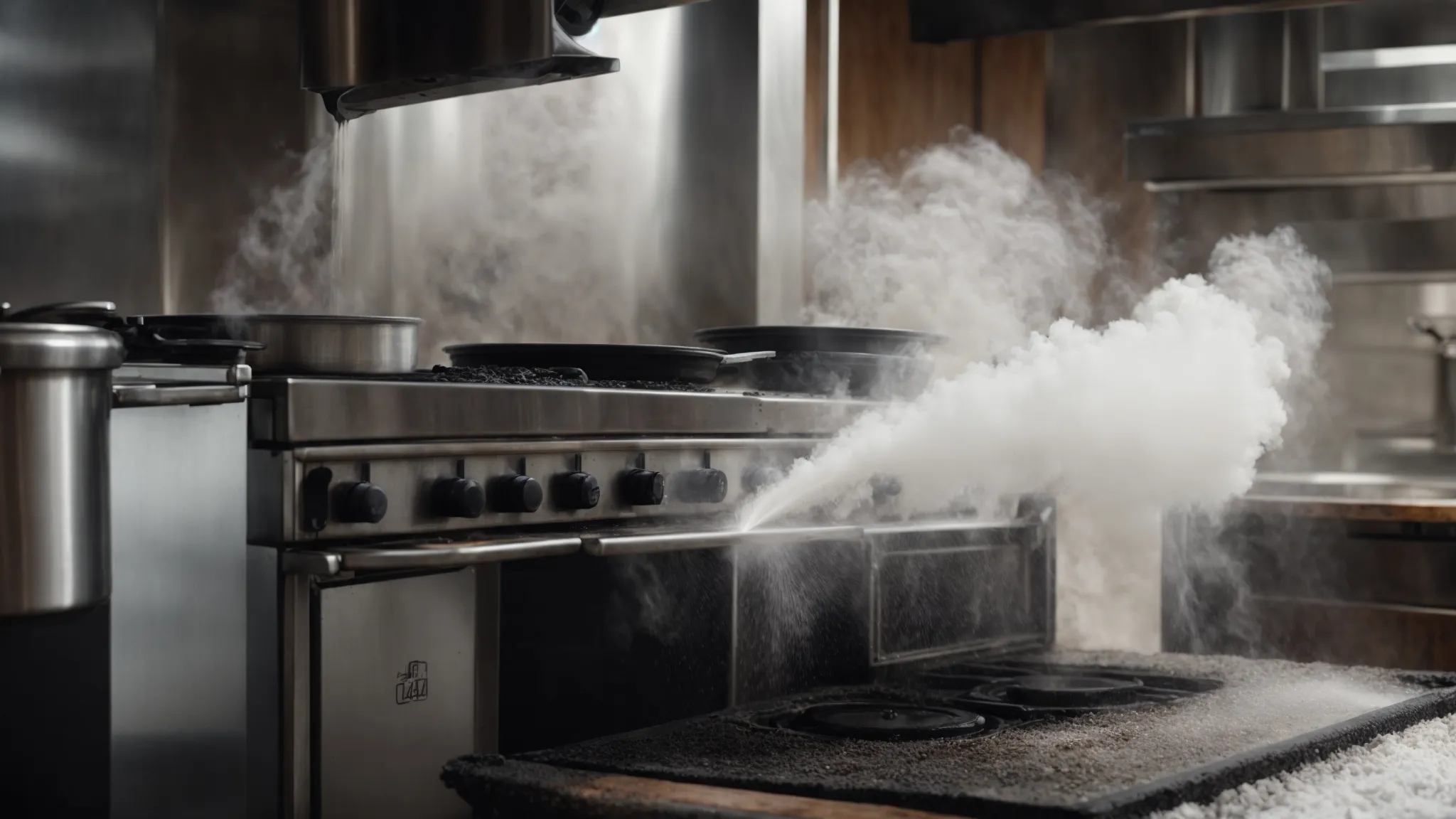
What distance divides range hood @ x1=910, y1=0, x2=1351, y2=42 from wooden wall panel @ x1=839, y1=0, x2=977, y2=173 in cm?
161

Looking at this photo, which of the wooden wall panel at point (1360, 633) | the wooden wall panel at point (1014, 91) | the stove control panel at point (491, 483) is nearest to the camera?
the stove control panel at point (491, 483)

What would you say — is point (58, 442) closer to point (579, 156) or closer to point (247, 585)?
point (247, 585)

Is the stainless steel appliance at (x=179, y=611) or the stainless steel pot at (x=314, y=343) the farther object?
the stainless steel pot at (x=314, y=343)

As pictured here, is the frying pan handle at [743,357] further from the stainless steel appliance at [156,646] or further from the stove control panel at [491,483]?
the stainless steel appliance at [156,646]

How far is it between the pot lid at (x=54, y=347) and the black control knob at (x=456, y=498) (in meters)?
0.46

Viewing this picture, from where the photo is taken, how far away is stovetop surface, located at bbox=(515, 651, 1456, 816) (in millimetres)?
1588

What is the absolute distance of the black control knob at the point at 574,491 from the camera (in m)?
2.12

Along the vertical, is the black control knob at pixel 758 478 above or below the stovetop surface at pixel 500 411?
below

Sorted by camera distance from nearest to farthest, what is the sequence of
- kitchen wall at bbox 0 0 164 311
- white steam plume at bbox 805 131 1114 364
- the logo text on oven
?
A: the logo text on oven, kitchen wall at bbox 0 0 164 311, white steam plume at bbox 805 131 1114 364

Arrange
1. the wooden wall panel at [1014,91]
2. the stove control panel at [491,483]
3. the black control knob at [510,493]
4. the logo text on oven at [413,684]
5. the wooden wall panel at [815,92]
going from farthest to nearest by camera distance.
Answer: the wooden wall panel at [1014,91], the wooden wall panel at [815,92], the black control knob at [510,493], the logo text on oven at [413,684], the stove control panel at [491,483]

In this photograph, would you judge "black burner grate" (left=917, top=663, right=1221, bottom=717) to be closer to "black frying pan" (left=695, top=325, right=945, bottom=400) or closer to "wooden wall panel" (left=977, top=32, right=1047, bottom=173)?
"black frying pan" (left=695, top=325, right=945, bottom=400)

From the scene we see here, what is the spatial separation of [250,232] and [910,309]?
166 centimetres

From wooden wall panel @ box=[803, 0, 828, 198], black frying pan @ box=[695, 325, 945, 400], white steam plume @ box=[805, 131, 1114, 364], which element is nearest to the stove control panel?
black frying pan @ box=[695, 325, 945, 400]

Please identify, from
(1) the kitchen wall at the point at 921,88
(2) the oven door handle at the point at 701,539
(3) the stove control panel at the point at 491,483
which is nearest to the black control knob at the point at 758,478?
(3) the stove control panel at the point at 491,483
